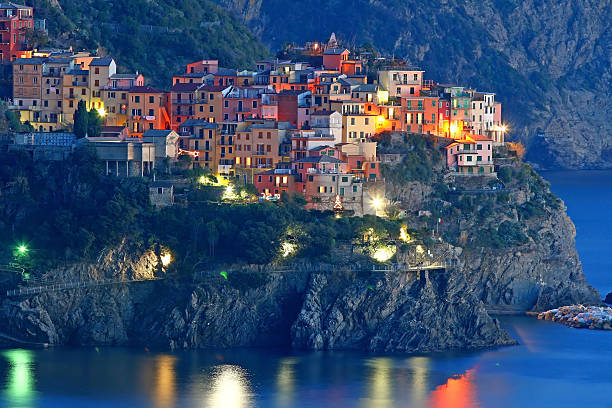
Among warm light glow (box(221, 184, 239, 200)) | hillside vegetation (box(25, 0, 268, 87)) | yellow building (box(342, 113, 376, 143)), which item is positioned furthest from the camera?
hillside vegetation (box(25, 0, 268, 87))

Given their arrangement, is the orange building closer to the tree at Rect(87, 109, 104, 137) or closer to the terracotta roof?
the terracotta roof

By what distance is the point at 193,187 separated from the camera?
368 feet

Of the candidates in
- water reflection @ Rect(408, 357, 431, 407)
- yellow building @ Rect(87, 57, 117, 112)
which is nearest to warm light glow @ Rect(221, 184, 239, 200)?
yellow building @ Rect(87, 57, 117, 112)

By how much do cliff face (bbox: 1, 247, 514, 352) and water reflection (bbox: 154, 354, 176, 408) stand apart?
Answer: 1.94m

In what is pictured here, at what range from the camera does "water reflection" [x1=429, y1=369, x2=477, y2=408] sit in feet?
324

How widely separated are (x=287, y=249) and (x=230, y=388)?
10122mm

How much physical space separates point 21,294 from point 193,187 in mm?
10394

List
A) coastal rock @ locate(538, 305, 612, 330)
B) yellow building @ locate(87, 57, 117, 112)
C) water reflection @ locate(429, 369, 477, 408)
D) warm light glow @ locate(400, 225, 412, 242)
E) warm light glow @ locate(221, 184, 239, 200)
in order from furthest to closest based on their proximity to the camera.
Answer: yellow building @ locate(87, 57, 117, 112) < coastal rock @ locate(538, 305, 612, 330) < warm light glow @ locate(221, 184, 239, 200) < warm light glow @ locate(400, 225, 412, 242) < water reflection @ locate(429, 369, 477, 408)

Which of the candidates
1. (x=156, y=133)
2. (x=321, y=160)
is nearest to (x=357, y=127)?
(x=321, y=160)

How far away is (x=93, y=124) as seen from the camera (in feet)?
379

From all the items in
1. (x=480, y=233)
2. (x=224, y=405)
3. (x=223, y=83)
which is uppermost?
(x=223, y=83)

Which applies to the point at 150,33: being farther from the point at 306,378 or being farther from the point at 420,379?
the point at 420,379

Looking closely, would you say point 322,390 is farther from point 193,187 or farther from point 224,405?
point 193,187

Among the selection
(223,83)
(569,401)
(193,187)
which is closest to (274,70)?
(223,83)
